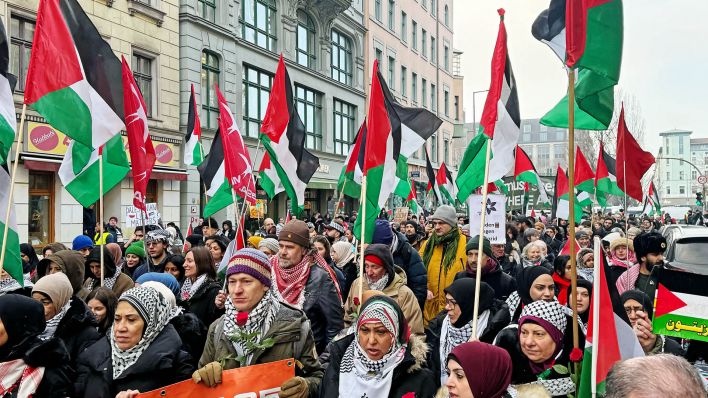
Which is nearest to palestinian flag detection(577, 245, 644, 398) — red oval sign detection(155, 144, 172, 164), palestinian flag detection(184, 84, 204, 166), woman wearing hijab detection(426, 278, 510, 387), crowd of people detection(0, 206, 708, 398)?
crowd of people detection(0, 206, 708, 398)

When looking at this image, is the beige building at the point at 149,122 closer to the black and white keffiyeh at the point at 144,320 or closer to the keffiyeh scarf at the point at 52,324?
the keffiyeh scarf at the point at 52,324

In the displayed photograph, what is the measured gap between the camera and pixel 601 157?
1269 centimetres

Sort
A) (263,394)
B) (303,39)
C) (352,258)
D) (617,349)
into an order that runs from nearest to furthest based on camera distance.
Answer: (617,349) → (263,394) → (352,258) → (303,39)

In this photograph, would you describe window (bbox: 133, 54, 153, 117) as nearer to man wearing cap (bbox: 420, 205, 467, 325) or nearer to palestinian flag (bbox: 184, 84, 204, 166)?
palestinian flag (bbox: 184, 84, 204, 166)

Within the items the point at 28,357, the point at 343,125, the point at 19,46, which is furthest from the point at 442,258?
the point at 343,125

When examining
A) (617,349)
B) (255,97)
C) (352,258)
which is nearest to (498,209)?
(352,258)

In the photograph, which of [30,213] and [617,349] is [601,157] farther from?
[30,213]

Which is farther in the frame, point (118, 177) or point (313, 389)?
point (118, 177)

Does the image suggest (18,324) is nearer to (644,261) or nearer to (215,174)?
(644,261)

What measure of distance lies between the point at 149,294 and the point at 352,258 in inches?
159

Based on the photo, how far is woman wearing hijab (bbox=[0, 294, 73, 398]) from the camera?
3.32 meters

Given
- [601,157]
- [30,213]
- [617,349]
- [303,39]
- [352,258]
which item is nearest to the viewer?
[617,349]

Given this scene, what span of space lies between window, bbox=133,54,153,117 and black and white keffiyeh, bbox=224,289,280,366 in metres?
16.8

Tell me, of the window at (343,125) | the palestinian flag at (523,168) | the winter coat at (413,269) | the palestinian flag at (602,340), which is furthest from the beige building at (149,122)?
the window at (343,125)
